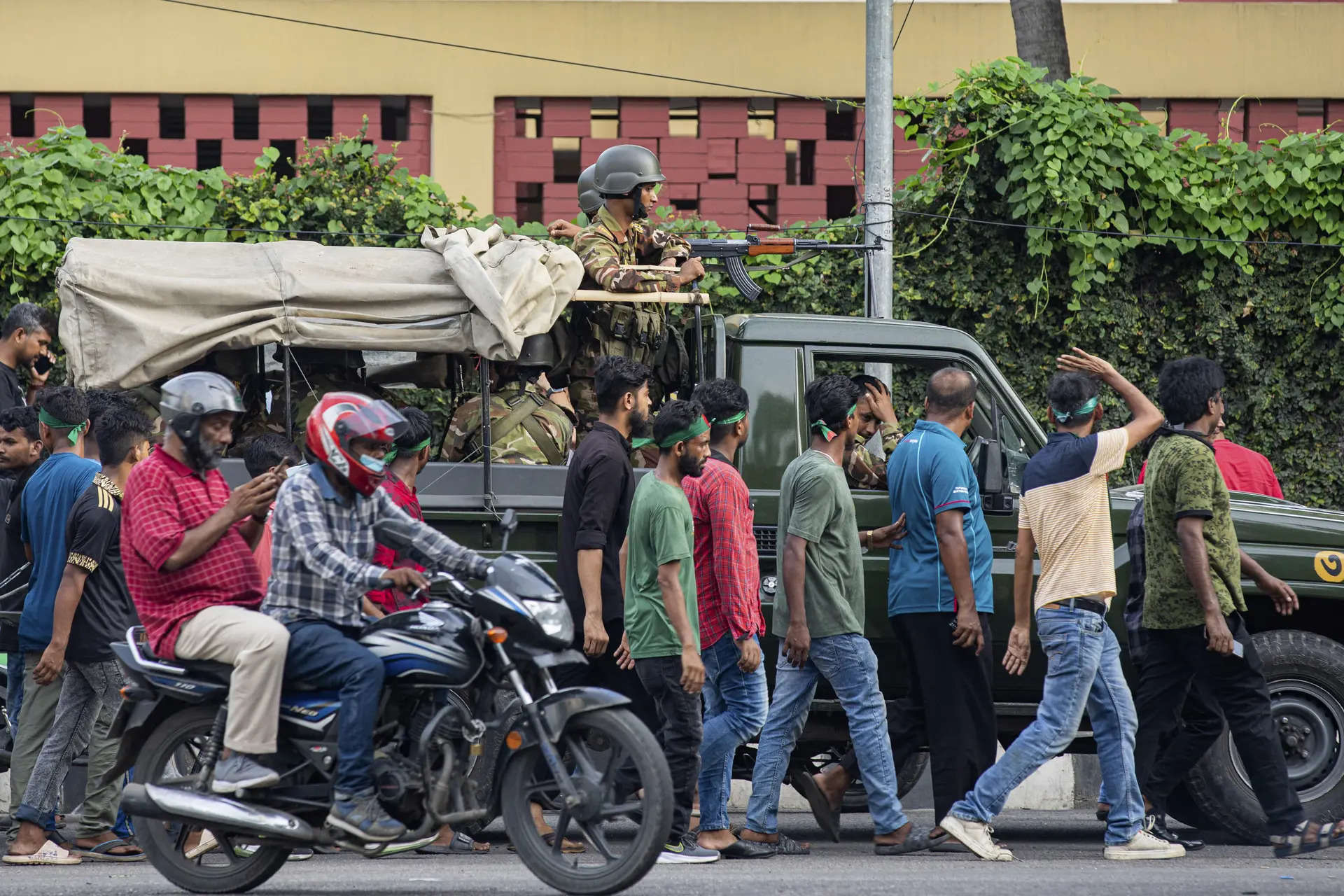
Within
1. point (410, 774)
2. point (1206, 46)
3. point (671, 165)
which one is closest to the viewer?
point (410, 774)

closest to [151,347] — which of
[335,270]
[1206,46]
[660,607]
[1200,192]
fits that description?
[335,270]

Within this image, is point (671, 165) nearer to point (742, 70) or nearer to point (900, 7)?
point (742, 70)

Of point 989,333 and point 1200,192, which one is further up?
point 1200,192

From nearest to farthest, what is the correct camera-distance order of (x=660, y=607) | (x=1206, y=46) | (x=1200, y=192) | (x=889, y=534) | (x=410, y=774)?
(x=410, y=774), (x=660, y=607), (x=889, y=534), (x=1200, y=192), (x=1206, y=46)

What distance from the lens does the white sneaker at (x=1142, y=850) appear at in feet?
22.5

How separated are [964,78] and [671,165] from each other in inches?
289

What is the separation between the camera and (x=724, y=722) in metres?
7.02

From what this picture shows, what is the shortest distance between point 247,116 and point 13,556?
1242 centimetres

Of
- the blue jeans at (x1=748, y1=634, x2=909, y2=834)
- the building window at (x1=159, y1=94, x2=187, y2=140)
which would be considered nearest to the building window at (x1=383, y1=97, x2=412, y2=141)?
the building window at (x1=159, y1=94, x2=187, y2=140)

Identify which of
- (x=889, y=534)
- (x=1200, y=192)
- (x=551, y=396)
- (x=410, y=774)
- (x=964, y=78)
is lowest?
(x=410, y=774)

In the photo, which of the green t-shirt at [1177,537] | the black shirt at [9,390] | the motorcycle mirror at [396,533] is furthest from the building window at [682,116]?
the motorcycle mirror at [396,533]

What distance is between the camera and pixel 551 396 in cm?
823

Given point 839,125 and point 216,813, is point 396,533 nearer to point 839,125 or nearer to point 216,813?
point 216,813

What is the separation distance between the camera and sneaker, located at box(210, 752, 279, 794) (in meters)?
5.53
